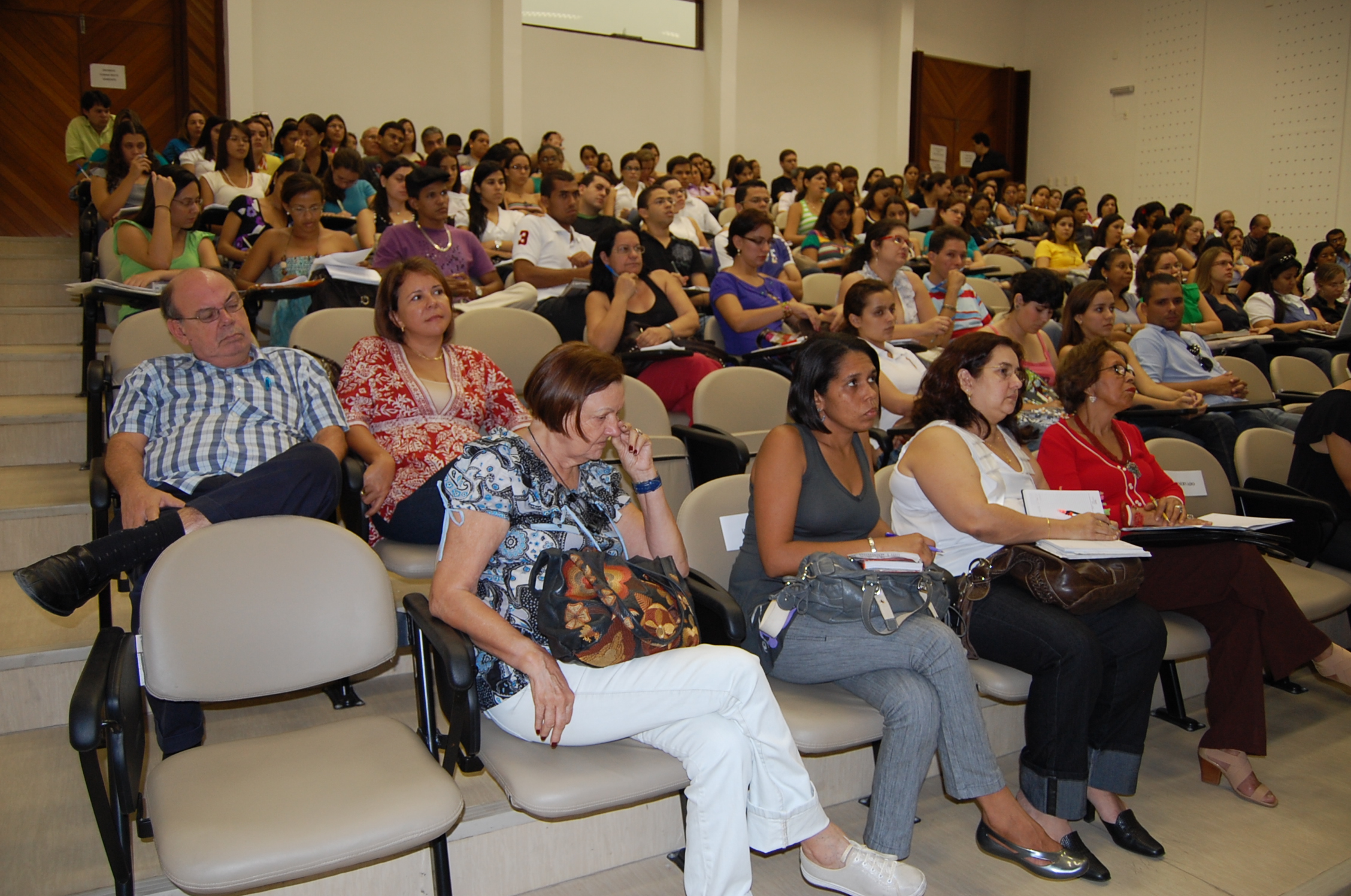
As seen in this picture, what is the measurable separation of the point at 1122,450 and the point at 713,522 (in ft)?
4.56

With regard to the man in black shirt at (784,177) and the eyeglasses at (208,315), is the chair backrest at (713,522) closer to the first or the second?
the eyeglasses at (208,315)

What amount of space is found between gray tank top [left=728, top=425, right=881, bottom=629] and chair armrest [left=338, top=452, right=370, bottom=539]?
94 centimetres

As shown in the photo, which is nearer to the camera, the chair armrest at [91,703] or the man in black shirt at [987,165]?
the chair armrest at [91,703]

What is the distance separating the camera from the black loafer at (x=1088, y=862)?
6.74 feet

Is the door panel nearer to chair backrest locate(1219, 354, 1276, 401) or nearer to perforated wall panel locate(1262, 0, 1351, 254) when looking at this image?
chair backrest locate(1219, 354, 1276, 401)

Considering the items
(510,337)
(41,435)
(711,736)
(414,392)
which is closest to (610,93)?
(510,337)

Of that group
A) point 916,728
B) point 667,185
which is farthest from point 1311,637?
point 667,185

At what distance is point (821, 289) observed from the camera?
5.19 metres

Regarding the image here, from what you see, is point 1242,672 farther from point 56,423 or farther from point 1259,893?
point 56,423

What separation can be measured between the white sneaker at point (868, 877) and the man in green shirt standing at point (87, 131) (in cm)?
636

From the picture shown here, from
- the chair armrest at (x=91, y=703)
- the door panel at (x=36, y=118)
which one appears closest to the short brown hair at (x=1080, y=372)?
the chair armrest at (x=91, y=703)

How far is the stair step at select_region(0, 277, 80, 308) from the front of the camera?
15.5 ft

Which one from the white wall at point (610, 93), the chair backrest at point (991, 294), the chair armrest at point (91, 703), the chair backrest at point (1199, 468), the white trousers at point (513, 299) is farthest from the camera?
the white wall at point (610, 93)

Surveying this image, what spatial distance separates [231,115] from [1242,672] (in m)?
7.88
